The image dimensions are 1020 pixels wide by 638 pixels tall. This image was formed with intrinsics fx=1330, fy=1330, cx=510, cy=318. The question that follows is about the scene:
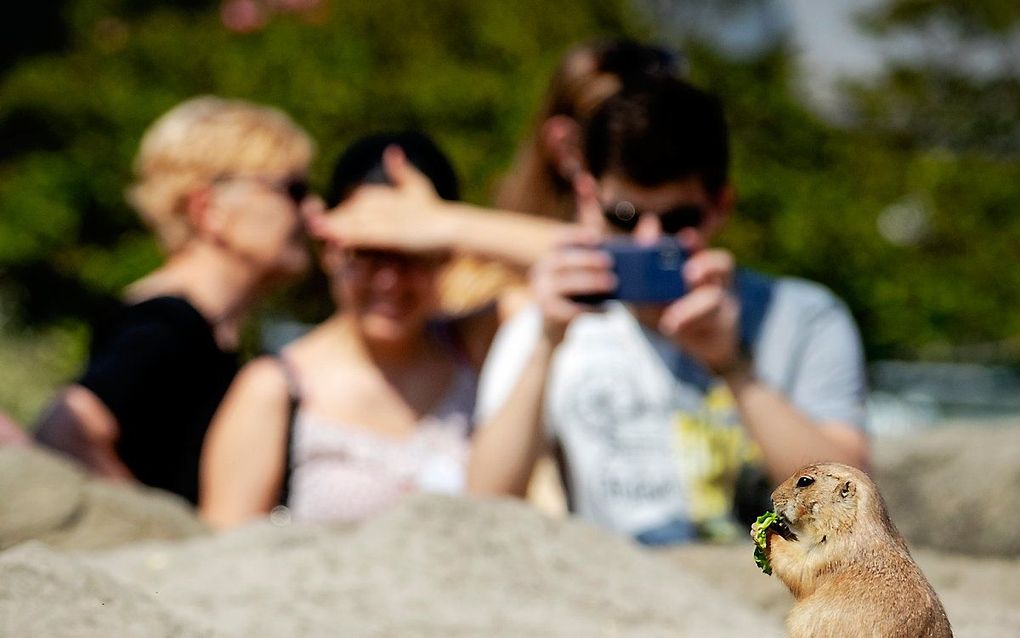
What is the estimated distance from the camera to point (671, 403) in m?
3.11

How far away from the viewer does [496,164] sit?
987 cm

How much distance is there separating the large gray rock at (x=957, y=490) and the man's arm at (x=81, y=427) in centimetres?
213

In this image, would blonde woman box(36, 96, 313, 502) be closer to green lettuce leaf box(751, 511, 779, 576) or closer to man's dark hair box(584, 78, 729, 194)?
man's dark hair box(584, 78, 729, 194)

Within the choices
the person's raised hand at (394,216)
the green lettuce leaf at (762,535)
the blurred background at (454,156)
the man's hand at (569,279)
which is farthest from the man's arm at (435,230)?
the blurred background at (454,156)

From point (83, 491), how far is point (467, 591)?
1027mm

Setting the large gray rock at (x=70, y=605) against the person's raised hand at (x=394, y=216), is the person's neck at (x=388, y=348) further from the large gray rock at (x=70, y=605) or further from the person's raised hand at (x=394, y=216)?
the large gray rock at (x=70, y=605)

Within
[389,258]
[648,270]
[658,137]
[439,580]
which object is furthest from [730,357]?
[389,258]

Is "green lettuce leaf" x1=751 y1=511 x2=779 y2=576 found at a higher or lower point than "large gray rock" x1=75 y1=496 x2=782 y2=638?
higher

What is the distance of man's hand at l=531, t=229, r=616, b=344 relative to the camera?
9.07 feet

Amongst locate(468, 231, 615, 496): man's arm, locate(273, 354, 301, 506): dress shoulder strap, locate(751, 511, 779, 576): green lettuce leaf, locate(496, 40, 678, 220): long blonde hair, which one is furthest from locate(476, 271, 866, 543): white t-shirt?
locate(751, 511, 779, 576): green lettuce leaf

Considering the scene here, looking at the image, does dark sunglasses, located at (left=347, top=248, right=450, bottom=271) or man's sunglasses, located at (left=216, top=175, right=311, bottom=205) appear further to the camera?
man's sunglasses, located at (left=216, top=175, right=311, bottom=205)

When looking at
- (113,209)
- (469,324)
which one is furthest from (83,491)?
(113,209)

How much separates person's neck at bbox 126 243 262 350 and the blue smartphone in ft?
5.01

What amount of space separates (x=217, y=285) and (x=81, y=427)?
2.36 feet
